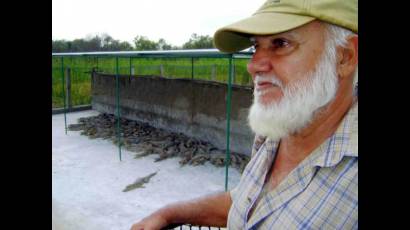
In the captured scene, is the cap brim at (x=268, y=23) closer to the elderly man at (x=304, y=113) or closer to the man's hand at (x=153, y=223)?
the elderly man at (x=304, y=113)

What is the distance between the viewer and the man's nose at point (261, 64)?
1.33m

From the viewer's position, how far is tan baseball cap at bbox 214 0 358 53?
1172 mm

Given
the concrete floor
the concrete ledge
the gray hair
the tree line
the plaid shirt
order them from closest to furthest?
the plaid shirt, the gray hair, the concrete floor, the concrete ledge, the tree line

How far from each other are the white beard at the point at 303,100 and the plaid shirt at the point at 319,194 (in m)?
0.11

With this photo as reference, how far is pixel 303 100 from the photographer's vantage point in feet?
4.30

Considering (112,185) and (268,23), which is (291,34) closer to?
(268,23)

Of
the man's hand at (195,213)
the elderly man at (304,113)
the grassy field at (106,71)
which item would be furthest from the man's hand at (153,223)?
the grassy field at (106,71)

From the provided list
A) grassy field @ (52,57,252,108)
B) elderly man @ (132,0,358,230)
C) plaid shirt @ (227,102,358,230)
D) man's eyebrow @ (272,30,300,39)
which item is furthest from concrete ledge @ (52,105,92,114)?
man's eyebrow @ (272,30,300,39)

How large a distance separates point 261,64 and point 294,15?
21cm

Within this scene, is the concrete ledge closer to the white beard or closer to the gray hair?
the white beard

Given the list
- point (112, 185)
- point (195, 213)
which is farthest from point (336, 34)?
point (112, 185)

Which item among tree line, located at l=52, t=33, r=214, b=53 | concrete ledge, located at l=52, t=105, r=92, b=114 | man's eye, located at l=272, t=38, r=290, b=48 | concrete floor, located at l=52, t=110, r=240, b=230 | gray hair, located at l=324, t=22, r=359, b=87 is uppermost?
tree line, located at l=52, t=33, r=214, b=53
